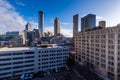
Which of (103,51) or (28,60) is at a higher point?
(103,51)

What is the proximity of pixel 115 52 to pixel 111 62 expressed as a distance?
639 cm

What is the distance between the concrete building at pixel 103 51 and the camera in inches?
1910

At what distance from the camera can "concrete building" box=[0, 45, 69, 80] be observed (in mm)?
52781

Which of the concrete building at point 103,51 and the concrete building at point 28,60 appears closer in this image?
the concrete building at point 103,51

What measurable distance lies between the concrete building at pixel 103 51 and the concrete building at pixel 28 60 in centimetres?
1859

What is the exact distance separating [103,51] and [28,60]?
47.7m

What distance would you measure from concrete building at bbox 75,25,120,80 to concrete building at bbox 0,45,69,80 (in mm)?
18587

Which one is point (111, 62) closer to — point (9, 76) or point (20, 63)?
point (20, 63)

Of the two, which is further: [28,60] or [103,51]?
[28,60]

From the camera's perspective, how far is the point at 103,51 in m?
56.9

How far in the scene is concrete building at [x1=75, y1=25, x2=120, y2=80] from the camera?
48519 millimetres

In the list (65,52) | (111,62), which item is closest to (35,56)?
(65,52)

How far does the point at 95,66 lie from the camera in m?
64.4

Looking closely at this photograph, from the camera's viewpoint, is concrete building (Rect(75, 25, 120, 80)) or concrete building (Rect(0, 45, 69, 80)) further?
concrete building (Rect(0, 45, 69, 80))
